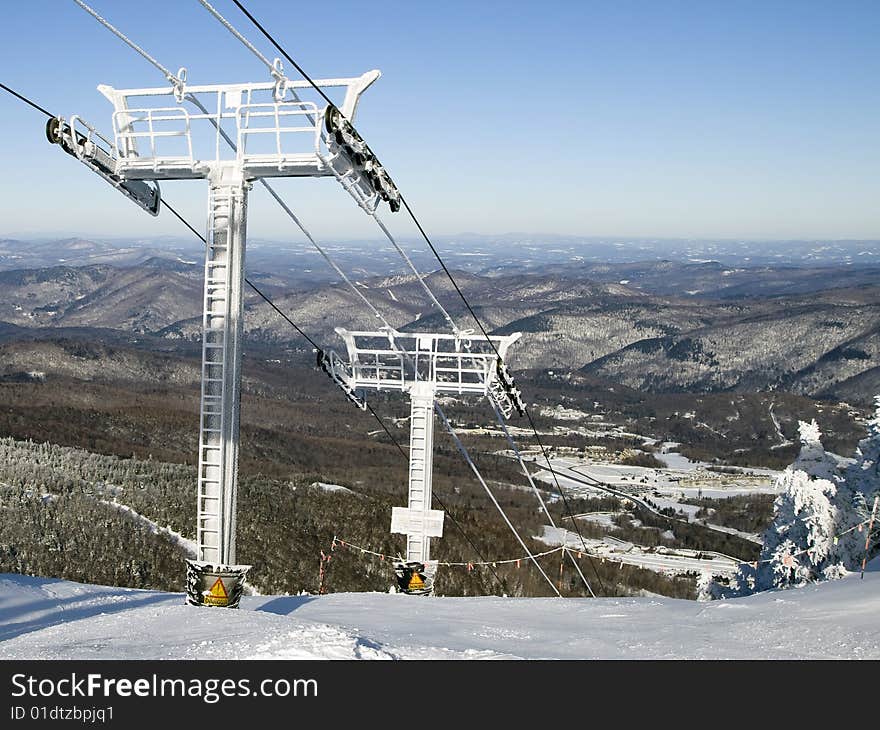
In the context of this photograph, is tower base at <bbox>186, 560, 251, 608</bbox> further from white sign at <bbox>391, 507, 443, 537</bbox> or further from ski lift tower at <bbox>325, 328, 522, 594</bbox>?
white sign at <bbox>391, 507, 443, 537</bbox>

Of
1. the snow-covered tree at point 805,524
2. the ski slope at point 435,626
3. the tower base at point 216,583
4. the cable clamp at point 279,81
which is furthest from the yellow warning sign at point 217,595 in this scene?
the snow-covered tree at point 805,524

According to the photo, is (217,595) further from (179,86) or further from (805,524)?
(805,524)

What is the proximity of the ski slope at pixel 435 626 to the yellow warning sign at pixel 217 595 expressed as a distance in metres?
0.13

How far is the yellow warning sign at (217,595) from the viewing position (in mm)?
12930

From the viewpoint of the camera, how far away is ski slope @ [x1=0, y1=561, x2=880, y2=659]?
10430 millimetres

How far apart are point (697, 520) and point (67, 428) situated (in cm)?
7035

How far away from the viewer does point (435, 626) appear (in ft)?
51.6

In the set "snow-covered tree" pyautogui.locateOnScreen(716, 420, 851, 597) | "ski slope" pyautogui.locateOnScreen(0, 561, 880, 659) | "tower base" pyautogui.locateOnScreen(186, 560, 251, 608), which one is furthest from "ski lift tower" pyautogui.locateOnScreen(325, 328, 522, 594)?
"snow-covered tree" pyautogui.locateOnScreen(716, 420, 851, 597)

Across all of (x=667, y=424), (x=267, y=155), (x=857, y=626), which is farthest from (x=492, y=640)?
(x=667, y=424)

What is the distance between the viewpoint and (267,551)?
36.7 m

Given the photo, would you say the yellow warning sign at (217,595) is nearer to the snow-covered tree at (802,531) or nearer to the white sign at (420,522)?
the white sign at (420,522)

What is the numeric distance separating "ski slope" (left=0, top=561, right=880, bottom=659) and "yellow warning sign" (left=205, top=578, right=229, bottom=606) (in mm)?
135

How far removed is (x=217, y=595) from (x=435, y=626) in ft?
14.6

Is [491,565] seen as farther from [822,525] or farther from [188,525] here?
[822,525]
